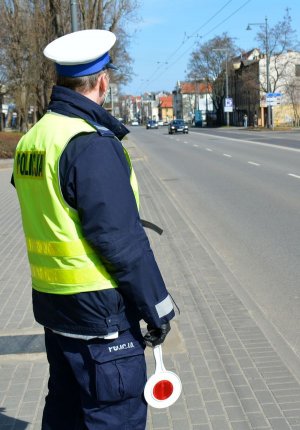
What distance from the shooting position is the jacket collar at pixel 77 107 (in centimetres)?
213

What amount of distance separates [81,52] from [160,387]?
1.27 meters

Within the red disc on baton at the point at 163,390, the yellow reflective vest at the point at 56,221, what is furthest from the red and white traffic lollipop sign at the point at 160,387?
the yellow reflective vest at the point at 56,221

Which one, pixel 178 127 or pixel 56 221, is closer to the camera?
pixel 56 221

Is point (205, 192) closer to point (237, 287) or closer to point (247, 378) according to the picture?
point (237, 287)

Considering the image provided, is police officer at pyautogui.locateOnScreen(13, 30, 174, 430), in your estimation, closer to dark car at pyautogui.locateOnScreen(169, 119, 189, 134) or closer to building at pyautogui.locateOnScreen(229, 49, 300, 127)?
dark car at pyautogui.locateOnScreen(169, 119, 189, 134)

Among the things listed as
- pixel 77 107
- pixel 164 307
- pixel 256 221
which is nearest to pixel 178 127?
pixel 256 221

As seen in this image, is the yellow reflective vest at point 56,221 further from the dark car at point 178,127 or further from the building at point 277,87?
the building at point 277,87

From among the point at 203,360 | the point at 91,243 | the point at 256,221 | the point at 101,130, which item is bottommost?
the point at 256,221

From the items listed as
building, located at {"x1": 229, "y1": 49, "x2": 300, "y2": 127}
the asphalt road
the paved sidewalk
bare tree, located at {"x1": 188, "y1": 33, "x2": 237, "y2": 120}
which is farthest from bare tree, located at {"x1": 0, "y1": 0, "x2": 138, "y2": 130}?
bare tree, located at {"x1": 188, "y1": 33, "x2": 237, "y2": 120}

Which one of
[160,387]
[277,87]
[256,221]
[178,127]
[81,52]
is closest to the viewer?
[81,52]

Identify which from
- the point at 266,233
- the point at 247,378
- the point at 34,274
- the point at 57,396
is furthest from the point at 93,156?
the point at 266,233

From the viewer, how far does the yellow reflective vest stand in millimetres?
2041

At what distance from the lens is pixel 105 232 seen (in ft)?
6.48

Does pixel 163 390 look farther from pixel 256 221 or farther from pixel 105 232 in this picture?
pixel 256 221
